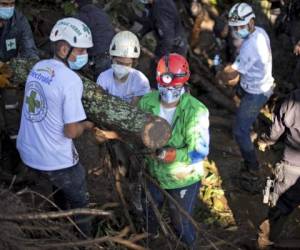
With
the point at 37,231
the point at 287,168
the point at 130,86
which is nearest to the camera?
the point at 37,231

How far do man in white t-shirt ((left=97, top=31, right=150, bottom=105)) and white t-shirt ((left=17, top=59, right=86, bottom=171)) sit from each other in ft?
3.62

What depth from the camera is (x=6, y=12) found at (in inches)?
214

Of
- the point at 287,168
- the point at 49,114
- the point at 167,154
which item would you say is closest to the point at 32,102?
the point at 49,114

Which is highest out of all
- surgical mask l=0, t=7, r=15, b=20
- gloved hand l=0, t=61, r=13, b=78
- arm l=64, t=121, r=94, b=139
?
surgical mask l=0, t=7, r=15, b=20

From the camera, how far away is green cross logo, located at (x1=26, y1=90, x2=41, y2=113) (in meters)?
3.85

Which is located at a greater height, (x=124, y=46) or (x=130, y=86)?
(x=124, y=46)

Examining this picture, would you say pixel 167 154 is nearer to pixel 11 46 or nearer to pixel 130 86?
pixel 130 86

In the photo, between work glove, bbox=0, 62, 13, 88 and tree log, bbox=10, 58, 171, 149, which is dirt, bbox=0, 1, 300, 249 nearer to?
tree log, bbox=10, 58, 171, 149

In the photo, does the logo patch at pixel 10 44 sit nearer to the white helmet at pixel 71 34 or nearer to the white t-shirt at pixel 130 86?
the white t-shirt at pixel 130 86

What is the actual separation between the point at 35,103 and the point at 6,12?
2.02 m

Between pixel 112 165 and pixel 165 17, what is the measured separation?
2.78 meters

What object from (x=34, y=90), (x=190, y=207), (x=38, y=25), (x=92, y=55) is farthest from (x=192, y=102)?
(x=38, y=25)

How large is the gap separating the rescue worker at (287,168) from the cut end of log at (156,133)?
4.61 feet

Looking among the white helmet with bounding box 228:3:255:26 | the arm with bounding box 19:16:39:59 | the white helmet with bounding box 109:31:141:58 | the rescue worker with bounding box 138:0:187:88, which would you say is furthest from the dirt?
the white helmet with bounding box 228:3:255:26
